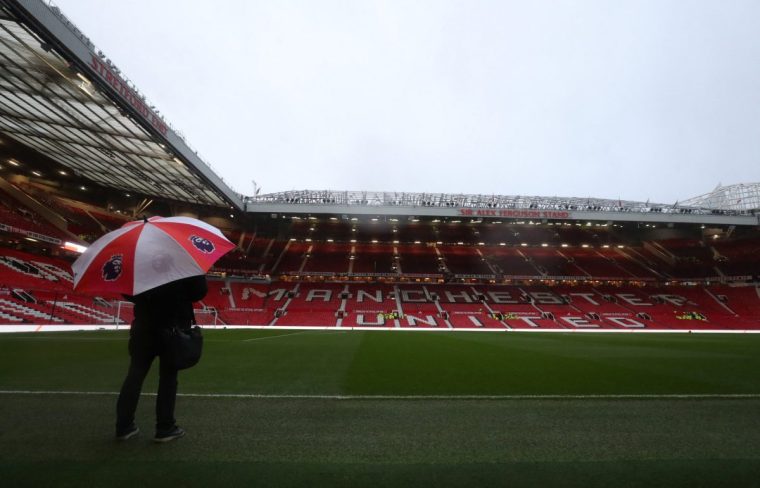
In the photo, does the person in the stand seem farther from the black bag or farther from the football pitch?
the football pitch

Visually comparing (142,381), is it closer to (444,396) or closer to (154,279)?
(154,279)

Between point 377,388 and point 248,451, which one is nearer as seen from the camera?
point 248,451

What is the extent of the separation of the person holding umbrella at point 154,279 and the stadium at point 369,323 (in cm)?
49

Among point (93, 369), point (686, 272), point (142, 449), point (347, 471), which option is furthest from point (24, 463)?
point (686, 272)

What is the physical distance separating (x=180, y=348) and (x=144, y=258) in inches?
31.7

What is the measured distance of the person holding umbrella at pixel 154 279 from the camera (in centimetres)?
284

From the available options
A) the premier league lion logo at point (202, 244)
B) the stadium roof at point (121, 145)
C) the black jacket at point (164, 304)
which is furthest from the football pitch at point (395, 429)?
the stadium roof at point (121, 145)

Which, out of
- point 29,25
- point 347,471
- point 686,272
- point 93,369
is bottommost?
point 93,369

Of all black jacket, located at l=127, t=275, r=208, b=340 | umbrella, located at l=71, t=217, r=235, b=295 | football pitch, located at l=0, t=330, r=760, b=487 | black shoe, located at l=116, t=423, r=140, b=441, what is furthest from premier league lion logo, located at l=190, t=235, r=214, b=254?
black shoe, located at l=116, t=423, r=140, b=441

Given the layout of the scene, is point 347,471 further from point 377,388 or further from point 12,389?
point 12,389

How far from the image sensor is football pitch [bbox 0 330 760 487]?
8.33 feet

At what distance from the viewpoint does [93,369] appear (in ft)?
23.5

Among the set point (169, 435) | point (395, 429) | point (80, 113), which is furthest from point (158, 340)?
point (80, 113)

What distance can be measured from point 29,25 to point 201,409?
1425cm
